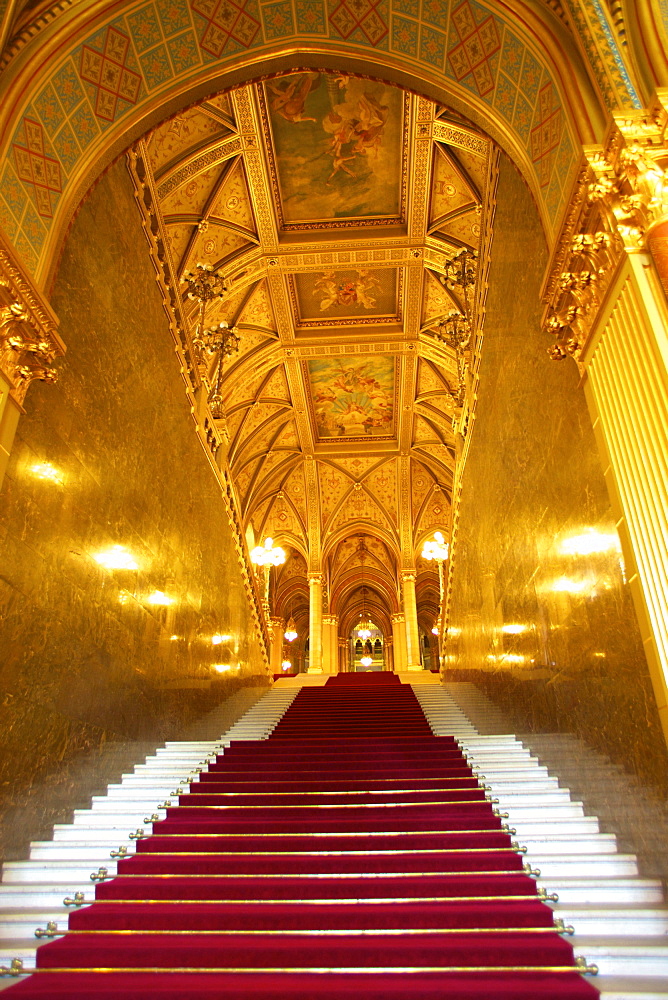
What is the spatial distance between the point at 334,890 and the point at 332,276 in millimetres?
10241

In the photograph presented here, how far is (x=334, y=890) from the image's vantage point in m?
3.55

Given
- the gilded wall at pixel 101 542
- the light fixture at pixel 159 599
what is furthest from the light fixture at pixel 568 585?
the light fixture at pixel 159 599

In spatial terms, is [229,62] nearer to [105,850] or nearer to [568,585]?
[568,585]

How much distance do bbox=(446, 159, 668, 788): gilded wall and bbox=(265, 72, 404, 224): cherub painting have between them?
3029 mm

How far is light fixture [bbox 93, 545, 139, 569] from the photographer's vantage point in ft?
18.8

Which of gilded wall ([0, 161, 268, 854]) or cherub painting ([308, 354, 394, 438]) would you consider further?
cherub painting ([308, 354, 394, 438])

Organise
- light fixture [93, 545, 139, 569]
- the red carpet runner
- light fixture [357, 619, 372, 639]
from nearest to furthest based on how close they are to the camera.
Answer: the red carpet runner < light fixture [93, 545, 139, 569] < light fixture [357, 619, 372, 639]

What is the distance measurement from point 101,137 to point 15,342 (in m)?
2.27

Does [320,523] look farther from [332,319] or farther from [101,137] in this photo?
[101,137]

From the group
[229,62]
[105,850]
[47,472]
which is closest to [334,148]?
[229,62]

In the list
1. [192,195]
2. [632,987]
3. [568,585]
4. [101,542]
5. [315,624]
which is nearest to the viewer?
[632,987]

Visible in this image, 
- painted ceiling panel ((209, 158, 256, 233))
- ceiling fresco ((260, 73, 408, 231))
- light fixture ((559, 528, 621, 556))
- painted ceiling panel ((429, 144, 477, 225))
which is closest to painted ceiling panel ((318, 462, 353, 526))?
ceiling fresco ((260, 73, 408, 231))

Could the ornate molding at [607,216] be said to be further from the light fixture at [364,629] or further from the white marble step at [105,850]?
the light fixture at [364,629]

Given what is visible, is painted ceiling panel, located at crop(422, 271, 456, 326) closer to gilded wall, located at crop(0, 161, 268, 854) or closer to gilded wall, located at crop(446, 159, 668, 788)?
gilded wall, located at crop(446, 159, 668, 788)
